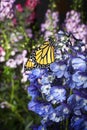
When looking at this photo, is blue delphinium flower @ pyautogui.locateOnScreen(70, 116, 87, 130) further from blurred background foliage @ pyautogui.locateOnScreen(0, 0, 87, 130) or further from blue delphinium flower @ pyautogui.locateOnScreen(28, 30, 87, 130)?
blurred background foliage @ pyautogui.locateOnScreen(0, 0, 87, 130)

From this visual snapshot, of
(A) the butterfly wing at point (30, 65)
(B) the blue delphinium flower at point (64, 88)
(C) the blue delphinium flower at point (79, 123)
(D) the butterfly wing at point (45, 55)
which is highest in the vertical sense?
(D) the butterfly wing at point (45, 55)

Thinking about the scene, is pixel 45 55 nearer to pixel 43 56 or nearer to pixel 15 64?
pixel 43 56

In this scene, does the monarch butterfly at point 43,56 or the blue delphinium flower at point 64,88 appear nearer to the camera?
the blue delphinium flower at point 64,88

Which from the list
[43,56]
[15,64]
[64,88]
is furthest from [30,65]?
[15,64]

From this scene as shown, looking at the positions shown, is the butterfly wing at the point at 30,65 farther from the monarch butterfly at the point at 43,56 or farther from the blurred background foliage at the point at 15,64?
the blurred background foliage at the point at 15,64

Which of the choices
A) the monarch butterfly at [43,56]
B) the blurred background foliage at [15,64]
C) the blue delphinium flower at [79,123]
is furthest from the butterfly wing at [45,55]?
the blurred background foliage at [15,64]

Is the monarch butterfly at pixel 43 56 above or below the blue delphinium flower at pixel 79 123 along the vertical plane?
above

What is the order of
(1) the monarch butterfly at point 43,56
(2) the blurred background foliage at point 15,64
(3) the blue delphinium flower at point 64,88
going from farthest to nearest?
(2) the blurred background foliage at point 15,64
(1) the monarch butterfly at point 43,56
(3) the blue delphinium flower at point 64,88

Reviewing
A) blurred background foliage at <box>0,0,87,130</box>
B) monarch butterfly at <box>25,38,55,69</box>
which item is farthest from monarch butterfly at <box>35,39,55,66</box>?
blurred background foliage at <box>0,0,87,130</box>

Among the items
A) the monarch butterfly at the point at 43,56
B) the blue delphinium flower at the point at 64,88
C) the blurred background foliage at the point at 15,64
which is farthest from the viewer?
the blurred background foliage at the point at 15,64
